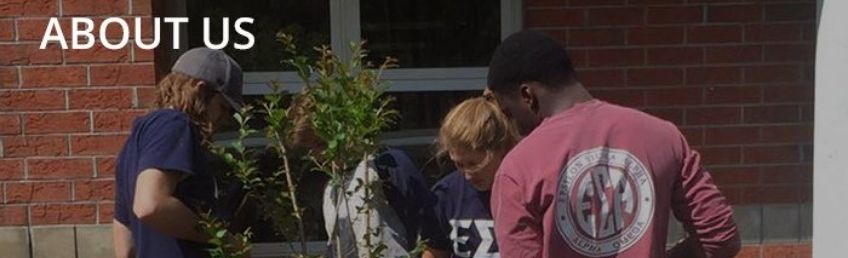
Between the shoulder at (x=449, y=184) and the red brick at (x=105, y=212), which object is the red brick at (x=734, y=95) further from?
the red brick at (x=105, y=212)

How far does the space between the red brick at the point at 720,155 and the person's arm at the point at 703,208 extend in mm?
2103

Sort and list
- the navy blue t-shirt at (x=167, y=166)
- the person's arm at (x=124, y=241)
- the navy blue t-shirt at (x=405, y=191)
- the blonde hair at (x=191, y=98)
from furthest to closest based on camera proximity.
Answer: the person's arm at (x=124, y=241) → the navy blue t-shirt at (x=405, y=191) → the blonde hair at (x=191, y=98) → the navy blue t-shirt at (x=167, y=166)

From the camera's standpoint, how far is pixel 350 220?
10.3 feet

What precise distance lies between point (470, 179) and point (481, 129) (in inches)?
6.2

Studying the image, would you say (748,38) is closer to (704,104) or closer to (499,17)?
(704,104)

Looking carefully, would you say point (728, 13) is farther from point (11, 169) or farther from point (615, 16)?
point (11, 169)

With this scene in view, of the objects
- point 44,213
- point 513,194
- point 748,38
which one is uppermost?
point 748,38

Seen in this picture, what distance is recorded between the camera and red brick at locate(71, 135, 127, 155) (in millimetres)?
4422

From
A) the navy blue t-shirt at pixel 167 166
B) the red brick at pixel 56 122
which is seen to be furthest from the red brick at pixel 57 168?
the navy blue t-shirt at pixel 167 166

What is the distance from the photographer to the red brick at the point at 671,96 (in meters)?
4.60

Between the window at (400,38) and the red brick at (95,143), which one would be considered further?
the window at (400,38)

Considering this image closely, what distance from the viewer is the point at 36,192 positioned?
174 inches

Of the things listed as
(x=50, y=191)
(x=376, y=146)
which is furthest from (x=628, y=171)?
(x=50, y=191)

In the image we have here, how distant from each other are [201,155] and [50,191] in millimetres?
1530
